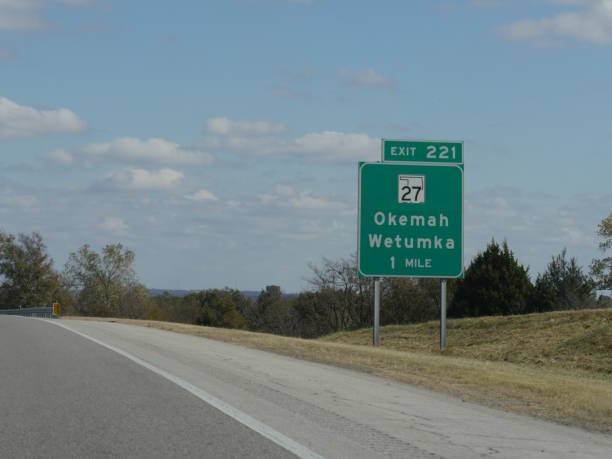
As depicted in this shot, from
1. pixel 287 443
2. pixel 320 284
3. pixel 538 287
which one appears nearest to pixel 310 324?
pixel 320 284

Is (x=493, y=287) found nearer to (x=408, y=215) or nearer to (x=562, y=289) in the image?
(x=562, y=289)

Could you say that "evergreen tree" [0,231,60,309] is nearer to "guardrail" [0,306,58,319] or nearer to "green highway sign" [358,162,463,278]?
"guardrail" [0,306,58,319]

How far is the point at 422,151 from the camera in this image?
2780 cm

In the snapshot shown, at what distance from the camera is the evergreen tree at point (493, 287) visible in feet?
216

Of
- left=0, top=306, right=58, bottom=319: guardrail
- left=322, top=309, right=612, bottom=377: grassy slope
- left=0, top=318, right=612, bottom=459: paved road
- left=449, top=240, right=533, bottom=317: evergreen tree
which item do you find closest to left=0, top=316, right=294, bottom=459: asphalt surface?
left=0, top=318, right=612, bottom=459: paved road

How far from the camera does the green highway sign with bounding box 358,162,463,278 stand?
27531 millimetres

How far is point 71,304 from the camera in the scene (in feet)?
408

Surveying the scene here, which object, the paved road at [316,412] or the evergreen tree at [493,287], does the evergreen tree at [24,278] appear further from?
the paved road at [316,412]

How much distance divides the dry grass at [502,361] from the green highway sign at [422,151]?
208 inches

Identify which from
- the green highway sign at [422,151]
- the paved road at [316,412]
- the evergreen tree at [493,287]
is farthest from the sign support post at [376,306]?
the evergreen tree at [493,287]

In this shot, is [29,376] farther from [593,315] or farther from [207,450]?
[593,315]

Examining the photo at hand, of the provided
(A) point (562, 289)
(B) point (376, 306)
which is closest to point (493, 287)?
(A) point (562, 289)

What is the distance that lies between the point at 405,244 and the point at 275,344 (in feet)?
14.7

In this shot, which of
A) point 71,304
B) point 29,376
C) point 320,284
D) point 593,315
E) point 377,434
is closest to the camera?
point 377,434
